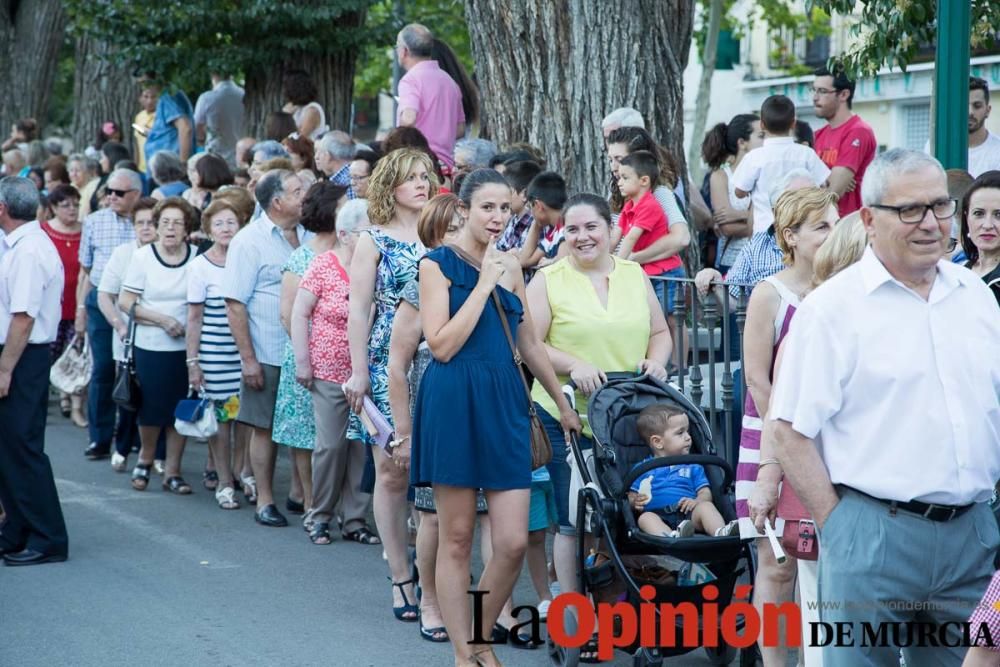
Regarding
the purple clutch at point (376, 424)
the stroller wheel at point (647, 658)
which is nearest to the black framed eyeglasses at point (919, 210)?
the stroller wheel at point (647, 658)

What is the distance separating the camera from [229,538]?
869cm

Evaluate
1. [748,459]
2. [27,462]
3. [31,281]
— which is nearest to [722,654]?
[748,459]

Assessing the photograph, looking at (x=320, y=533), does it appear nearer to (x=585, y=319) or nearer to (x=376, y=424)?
(x=376, y=424)

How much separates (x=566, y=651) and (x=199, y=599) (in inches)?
86.5

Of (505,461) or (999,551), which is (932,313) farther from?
(505,461)

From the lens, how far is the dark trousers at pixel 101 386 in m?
11.2

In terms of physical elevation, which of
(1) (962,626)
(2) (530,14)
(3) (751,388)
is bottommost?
(1) (962,626)

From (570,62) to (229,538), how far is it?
387 cm

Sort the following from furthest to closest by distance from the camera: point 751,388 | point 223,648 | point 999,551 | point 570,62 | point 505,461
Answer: point 570,62
point 223,648
point 505,461
point 751,388
point 999,551

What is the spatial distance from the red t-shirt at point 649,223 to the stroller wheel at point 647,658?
3084 mm

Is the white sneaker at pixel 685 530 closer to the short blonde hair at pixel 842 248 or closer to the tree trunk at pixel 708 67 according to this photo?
the short blonde hair at pixel 842 248

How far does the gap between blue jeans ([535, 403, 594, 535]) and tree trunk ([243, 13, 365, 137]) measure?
386 inches

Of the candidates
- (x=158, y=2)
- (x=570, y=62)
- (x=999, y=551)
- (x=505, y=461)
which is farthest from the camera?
(x=158, y=2)

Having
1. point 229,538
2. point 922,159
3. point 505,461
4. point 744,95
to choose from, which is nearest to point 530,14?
point 229,538
